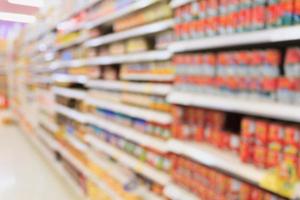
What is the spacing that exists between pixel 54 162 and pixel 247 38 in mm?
4045

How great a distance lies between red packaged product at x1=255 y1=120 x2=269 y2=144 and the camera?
1246 millimetres

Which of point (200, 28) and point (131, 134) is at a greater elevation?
point (200, 28)

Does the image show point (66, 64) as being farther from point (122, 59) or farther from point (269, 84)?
point (269, 84)

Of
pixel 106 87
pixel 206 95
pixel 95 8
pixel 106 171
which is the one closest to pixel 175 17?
pixel 206 95

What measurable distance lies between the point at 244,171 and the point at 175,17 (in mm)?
933

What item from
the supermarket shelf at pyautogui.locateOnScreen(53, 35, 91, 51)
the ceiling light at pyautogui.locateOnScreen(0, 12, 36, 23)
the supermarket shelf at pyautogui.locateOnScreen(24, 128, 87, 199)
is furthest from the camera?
the ceiling light at pyautogui.locateOnScreen(0, 12, 36, 23)

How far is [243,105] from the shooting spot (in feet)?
4.19

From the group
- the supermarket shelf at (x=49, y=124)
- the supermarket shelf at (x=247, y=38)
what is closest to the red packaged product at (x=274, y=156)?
the supermarket shelf at (x=247, y=38)

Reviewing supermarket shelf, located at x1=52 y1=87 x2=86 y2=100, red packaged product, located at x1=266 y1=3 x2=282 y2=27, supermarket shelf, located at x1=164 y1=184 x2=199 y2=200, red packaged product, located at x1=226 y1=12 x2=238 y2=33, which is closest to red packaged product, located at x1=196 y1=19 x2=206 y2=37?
red packaged product, located at x1=226 y1=12 x2=238 y2=33

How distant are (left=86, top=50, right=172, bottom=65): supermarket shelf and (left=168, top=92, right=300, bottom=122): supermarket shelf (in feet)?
0.88

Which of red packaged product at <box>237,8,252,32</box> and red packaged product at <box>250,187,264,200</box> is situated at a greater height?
red packaged product at <box>237,8,252,32</box>

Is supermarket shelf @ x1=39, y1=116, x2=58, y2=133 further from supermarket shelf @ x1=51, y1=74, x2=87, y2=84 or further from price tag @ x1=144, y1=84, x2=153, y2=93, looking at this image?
price tag @ x1=144, y1=84, x2=153, y2=93

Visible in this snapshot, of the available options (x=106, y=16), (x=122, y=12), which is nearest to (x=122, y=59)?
(x=122, y=12)

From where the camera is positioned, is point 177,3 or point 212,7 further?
point 177,3
